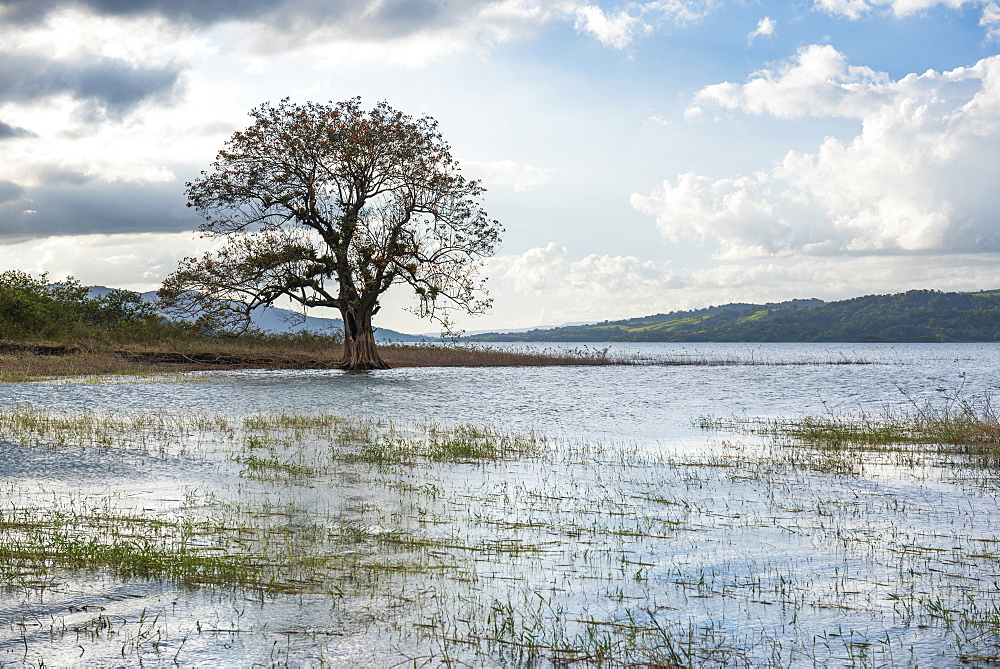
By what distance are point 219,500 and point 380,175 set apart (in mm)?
39271

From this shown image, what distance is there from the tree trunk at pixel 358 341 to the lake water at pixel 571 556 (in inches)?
1117

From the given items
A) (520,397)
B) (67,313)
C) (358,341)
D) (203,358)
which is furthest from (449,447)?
(67,313)

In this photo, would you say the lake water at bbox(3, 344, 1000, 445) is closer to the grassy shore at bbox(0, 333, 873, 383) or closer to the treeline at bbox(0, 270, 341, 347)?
the grassy shore at bbox(0, 333, 873, 383)

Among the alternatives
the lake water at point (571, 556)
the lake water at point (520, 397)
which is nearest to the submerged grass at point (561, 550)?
the lake water at point (571, 556)

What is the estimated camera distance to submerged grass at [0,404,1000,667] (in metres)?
6.38

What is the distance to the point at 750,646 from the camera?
625cm

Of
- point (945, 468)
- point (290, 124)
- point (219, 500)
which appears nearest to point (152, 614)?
point (219, 500)

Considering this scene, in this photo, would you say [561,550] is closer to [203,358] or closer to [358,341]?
[358,341]

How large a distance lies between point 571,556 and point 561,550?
0.88 feet

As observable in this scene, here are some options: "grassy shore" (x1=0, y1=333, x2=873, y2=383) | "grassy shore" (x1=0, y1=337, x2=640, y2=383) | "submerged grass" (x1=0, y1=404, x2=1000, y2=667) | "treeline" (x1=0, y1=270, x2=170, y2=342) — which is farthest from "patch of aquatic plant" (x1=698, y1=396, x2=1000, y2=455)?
"treeline" (x1=0, y1=270, x2=170, y2=342)

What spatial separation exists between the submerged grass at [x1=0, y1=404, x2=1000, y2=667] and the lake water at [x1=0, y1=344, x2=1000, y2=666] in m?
0.04

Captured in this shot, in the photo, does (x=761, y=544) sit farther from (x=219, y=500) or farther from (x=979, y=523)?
(x=219, y=500)

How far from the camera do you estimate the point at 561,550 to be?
915 centimetres

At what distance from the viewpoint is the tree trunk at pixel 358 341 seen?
49656 mm
